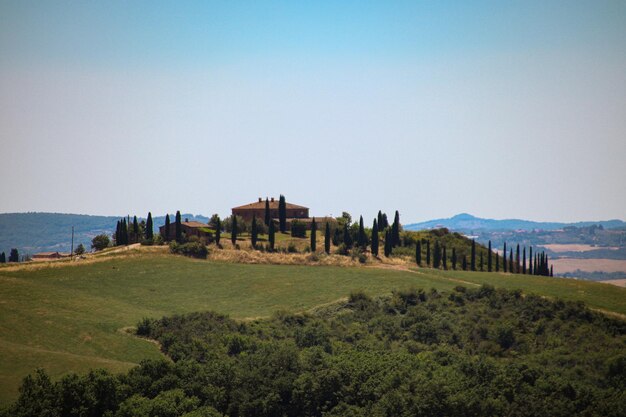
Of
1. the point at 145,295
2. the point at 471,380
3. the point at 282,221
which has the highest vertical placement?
the point at 282,221

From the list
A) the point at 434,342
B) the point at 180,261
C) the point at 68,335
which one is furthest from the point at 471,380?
the point at 180,261

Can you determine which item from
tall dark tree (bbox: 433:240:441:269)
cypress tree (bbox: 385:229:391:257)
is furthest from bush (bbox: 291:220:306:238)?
tall dark tree (bbox: 433:240:441:269)

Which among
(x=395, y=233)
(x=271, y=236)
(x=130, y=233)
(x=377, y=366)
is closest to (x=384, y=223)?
(x=395, y=233)

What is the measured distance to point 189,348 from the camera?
79.8 metres

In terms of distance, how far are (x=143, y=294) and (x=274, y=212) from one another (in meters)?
52.0

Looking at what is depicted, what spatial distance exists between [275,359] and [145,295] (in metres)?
33.7

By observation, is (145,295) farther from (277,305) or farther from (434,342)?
(434,342)

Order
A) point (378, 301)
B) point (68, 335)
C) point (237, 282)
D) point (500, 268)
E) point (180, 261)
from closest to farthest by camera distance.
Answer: point (68, 335) → point (378, 301) → point (237, 282) → point (180, 261) → point (500, 268)

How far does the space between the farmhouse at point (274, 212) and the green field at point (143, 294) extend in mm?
32335

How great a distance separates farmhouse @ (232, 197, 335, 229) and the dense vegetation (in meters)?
50.1

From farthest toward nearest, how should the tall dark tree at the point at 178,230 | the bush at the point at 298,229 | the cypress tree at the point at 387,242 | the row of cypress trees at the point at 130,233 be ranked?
1. the bush at the point at 298,229
2. the cypress tree at the point at 387,242
3. the row of cypress trees at the point at 130,233
4. the tall dark tree at the point at 178,230

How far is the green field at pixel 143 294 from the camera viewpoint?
76.9 m

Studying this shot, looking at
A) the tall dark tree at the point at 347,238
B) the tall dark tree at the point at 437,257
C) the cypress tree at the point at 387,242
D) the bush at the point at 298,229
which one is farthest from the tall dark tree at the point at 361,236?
the tall dark tree at the point at 437,257

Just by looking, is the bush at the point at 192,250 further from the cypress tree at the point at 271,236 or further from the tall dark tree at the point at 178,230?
the cypress tree at the point at 271,236
